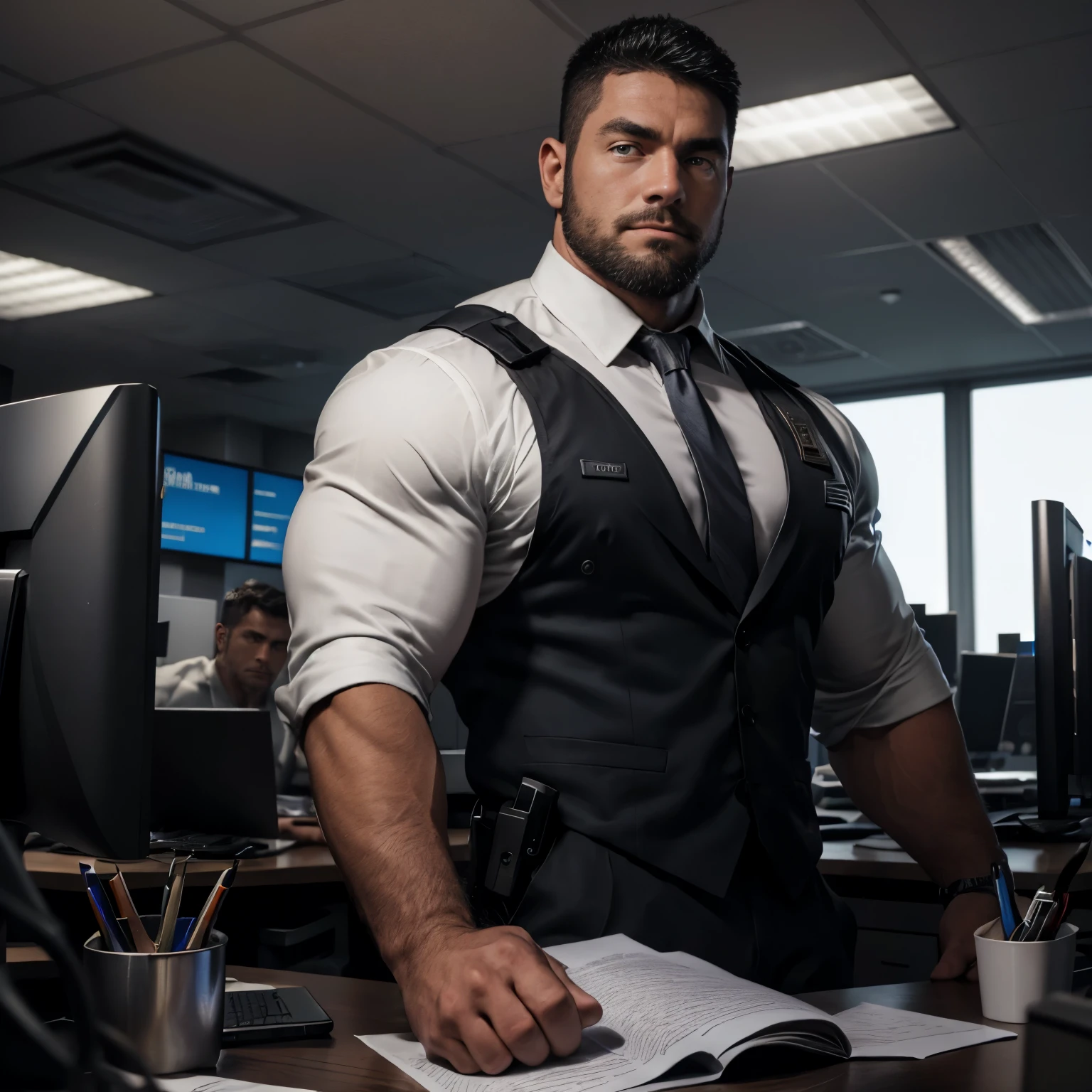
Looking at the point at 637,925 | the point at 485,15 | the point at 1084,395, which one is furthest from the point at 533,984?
the point at 1084,395

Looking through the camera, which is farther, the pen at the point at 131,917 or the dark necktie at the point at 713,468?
the dark necktie at the point at 713,468

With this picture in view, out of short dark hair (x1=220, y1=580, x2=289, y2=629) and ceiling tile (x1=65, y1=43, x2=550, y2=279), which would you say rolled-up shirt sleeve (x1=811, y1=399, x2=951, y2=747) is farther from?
ceiling tile (x1=65, y1=43, x2=550, y2=279)

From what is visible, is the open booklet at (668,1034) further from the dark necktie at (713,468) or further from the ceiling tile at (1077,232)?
the ceiling tile at (1077,232)

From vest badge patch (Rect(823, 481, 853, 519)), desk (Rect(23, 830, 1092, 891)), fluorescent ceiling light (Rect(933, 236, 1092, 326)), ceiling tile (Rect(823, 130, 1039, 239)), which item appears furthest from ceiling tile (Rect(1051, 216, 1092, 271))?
vest badge patch (Rect(823, 481, 853, 519))

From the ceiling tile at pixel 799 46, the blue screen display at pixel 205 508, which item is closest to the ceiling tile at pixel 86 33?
the ceiling tile at pixel 799 46

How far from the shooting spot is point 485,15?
131 inches

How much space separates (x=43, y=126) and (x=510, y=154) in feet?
5.06

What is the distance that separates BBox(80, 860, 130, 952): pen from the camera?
79cm

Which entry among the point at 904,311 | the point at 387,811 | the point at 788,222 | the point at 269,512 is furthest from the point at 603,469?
the point at 269,512

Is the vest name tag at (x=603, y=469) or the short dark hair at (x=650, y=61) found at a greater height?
the short dark hair at (x=650, y=61)

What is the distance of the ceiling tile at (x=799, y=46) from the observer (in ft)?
10.9

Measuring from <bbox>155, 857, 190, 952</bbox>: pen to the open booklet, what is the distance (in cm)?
14

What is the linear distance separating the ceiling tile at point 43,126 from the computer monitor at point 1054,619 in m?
3.28

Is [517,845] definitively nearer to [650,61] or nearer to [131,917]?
[131,917]
